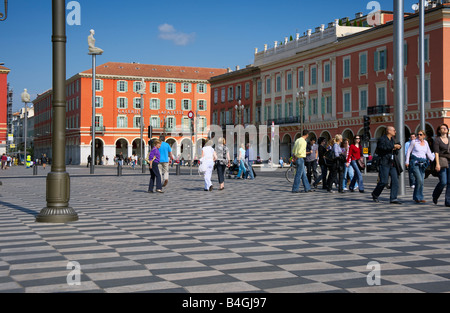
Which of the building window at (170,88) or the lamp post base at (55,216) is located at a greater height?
the building window at (170,88)

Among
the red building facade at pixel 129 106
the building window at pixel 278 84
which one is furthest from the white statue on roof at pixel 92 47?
the red building facade at pixel 129 106

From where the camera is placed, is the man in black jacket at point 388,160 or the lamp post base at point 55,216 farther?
the man in black jacket at point 388,160

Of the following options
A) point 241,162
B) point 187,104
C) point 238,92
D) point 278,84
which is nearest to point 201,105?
point 187,104

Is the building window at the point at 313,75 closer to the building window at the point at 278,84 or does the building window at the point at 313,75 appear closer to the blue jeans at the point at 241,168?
the building window at the point at 278,84

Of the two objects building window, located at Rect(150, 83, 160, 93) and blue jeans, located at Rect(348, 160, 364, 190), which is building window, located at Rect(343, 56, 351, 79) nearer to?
blue jeans, located at Rect(348, 160, 364, 190)

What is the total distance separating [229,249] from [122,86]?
96.2 meters

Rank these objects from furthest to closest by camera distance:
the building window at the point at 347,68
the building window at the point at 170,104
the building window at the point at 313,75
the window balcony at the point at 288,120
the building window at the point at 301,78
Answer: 1. the building window at the point at 170,104
2. the window balcony at the point at 288,120
3. the building window at the point at 301,78
4. the building window at the point at 313,75
5. the building window at the point at 347,68

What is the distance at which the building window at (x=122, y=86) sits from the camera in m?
102

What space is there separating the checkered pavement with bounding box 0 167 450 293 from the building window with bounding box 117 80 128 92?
3507 inches

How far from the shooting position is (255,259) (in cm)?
726

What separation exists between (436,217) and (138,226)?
5660mm

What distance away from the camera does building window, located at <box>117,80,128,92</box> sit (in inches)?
4008

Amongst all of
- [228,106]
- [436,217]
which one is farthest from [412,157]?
[228,106]

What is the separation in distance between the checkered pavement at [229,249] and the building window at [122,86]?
89066 millimetres
